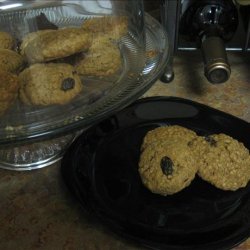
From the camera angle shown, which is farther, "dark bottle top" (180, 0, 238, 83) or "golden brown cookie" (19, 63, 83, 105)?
"dark bottle top" (180, 0, 238, 83)

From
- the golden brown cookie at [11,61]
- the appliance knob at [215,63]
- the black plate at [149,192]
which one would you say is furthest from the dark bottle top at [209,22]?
the golden brown cookie at [11,61]

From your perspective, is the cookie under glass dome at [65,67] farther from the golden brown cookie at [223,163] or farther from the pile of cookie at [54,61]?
the golden brown cookie at [223,163]

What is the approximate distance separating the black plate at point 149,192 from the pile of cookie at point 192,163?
0.01 metres

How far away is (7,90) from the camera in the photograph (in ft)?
1.43

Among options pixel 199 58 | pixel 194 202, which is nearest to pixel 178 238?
pixel 194 202

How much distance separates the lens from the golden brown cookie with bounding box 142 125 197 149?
469 millimetres

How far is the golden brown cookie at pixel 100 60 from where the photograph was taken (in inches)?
19.4

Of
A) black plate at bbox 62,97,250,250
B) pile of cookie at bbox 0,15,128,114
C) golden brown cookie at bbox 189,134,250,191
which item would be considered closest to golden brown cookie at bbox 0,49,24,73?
pile of cookie at bbox 0,15,128,114

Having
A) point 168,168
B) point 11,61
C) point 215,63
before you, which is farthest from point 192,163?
point 11,61

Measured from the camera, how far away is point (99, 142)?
1.69 feet

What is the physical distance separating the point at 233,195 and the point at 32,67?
29 centimetres

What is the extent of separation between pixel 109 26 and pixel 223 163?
0.80 ft

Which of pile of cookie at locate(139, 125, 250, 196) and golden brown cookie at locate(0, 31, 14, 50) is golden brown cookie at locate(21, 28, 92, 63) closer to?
golden brown cookie at locate(0, 31, 14, 50)

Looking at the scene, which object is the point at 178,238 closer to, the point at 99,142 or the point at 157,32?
the point at 99,142
